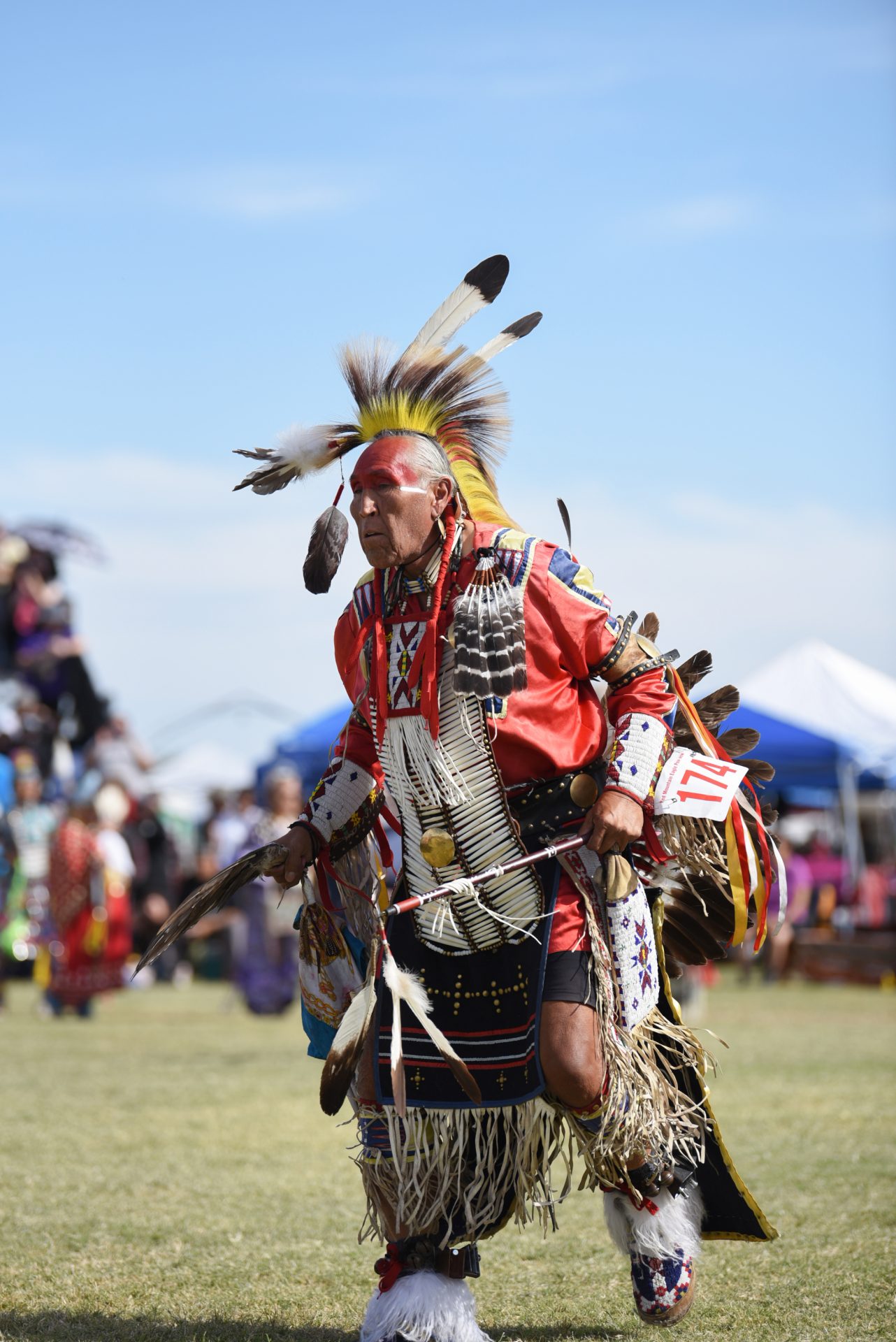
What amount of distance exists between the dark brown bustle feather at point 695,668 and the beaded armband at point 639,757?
0.42 m

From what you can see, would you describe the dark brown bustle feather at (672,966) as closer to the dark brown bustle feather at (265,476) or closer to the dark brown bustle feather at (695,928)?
the dark brown bustle feather at (695,928)

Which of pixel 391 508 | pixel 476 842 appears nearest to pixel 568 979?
pixel 476 842

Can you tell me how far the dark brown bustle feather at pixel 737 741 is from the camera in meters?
3.73

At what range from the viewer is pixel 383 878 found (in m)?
3.42

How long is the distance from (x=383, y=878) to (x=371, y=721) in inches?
13.4

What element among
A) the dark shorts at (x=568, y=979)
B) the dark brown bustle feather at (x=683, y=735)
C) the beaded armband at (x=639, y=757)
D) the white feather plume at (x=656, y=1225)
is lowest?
the white feather plume at (x=656, y=1225)

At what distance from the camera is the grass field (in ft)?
11.4

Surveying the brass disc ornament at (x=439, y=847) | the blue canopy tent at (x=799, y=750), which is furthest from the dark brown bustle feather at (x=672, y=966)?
the blue canopy tent at (x=799, y=750)

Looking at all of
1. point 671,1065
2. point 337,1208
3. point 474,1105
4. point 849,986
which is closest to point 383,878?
point 474,1105

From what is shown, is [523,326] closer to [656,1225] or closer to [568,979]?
[568,979]

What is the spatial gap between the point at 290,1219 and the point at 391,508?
92.0 inches

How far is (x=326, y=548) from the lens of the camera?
3492 mm

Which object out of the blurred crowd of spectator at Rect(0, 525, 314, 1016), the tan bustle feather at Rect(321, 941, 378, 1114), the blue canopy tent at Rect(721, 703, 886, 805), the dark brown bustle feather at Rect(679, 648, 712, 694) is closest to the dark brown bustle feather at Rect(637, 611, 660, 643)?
the dark brown bustle feather at Rect(679, 648, 712, 694)

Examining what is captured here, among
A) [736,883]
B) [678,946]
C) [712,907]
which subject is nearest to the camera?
[736,883]
